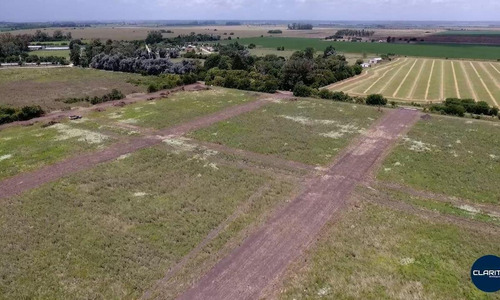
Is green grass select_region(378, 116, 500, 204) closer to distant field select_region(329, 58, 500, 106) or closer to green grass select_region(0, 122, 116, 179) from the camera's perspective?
distant field select_region(329, 58, 500, 106)

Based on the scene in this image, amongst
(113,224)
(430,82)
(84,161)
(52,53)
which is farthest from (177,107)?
(52,53)

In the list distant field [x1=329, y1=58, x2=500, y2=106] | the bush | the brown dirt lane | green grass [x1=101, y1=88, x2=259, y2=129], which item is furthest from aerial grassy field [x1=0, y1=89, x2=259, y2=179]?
distant field [x1=329, y1=58, x2=500, y2=106]

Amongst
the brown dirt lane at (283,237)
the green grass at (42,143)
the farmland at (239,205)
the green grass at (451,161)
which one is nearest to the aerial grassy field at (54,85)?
the green grass at (42,143)

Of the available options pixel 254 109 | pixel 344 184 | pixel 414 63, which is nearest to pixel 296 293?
pixel 344 184

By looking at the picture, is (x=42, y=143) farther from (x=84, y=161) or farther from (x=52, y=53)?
(x=52, y=53)

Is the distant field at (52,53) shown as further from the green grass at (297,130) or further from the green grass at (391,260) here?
the green grass at (391,260)

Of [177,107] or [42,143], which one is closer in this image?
[42,143]
